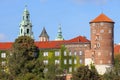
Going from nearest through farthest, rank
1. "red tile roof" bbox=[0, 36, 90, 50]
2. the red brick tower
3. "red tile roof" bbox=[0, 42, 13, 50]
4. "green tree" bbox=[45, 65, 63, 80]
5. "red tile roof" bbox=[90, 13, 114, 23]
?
"green tree" bbox=[45, 65, 63, 80] → the red brick tower → "red tile roof" bbox=[90, 13, 114, 23] → "red tile roof" bbox=[0, 36, 90, 50] → "red tile roof" bbox=[0, 42, 13, 50]

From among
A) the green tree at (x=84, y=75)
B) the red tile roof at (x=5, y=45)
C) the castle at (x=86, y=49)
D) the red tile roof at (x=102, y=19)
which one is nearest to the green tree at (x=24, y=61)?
the green tree at (x=84, y=75)

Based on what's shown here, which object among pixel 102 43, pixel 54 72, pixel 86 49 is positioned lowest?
pixel 54 72

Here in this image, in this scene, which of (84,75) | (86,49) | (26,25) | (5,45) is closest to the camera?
(84,75)

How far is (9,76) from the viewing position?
214 feet

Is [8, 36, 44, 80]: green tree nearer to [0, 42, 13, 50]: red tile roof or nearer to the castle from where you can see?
the castle

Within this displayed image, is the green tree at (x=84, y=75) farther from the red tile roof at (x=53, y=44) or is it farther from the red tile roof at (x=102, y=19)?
the red tile roof at (x=53, y=44)

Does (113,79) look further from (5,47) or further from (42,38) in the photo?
(42,38)

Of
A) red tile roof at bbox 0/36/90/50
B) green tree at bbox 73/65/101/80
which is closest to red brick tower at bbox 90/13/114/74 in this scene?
red tile roof at bbox 0/36/90/50

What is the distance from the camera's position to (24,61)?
70938mm

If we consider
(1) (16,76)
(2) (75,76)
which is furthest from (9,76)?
(2) (75,76)

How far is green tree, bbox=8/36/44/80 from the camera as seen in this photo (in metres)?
68.9

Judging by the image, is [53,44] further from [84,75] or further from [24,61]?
[24,61]

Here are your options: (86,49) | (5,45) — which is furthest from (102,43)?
(5,45)

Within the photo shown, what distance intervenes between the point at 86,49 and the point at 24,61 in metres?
31.9
